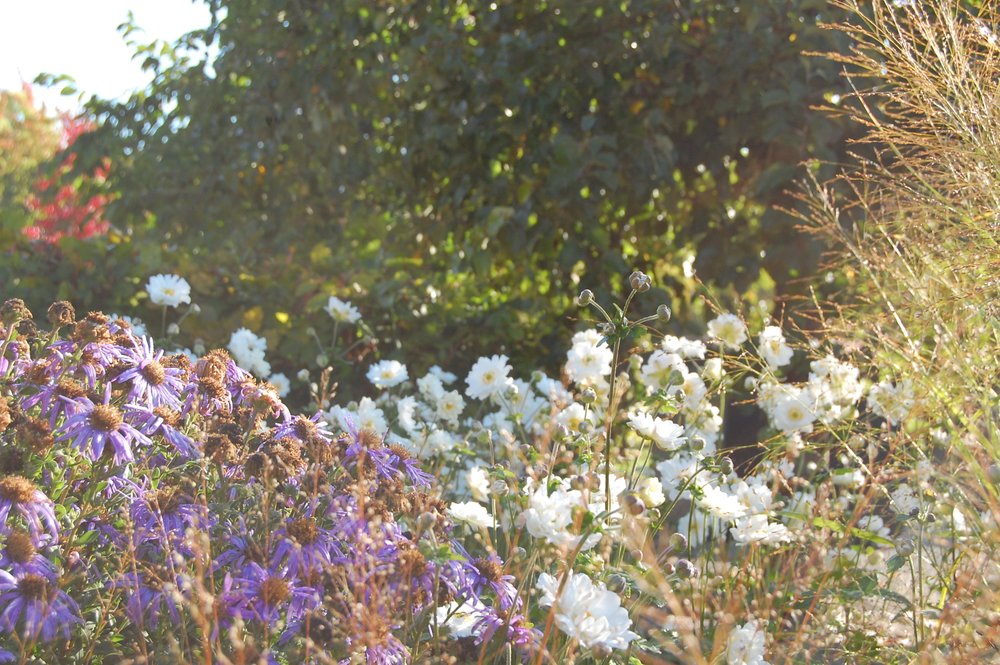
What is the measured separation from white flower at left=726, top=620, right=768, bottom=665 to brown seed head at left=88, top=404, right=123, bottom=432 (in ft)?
3.21

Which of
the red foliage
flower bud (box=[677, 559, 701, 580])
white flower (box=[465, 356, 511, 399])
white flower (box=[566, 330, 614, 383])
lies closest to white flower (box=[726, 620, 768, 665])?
flower bud (box=[677, 559, 701, 580])

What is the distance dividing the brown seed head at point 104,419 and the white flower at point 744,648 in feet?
3.21

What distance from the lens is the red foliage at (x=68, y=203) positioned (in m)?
5.49

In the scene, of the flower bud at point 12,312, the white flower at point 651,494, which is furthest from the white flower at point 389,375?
the flower bud at point 12,312

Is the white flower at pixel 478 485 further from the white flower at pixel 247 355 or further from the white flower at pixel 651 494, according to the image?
the white flower at pixel 247 355

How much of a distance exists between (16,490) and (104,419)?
18 centimetres

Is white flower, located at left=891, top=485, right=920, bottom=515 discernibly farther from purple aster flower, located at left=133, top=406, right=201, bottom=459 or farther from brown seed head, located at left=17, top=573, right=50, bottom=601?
Result: brown seed head, located at left=17, top=573, right=50, bottom=601

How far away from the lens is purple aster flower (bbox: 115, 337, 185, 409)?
177 cm

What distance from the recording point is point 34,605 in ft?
4.66

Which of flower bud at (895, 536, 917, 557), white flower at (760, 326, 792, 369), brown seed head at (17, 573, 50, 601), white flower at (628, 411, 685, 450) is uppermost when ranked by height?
white flower at (760, 326, 792, 369)

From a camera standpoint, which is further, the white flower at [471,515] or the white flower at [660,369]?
the white flower at [660,369]

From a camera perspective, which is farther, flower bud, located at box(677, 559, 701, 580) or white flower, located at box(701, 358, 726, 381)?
white flower, located at box(701, 358, 726, 381)

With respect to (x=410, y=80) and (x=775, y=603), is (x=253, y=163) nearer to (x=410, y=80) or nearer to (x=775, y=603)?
(x=410, y=80)

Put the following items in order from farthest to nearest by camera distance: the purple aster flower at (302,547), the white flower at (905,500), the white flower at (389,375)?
the white flower at (389,375) < the white flower at (905,500) < the purple aster flower at (302,547)
